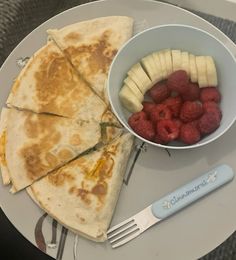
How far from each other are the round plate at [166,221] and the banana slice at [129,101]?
9 cm

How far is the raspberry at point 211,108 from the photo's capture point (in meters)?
0.98

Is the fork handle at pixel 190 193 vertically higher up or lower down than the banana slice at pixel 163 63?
lower down

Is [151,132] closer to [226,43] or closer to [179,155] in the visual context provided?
[179,155]

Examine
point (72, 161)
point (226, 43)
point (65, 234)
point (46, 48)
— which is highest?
point (46, 48)

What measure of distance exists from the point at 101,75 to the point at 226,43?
0.31 m

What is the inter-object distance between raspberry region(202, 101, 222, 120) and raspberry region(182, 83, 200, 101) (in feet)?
0.10

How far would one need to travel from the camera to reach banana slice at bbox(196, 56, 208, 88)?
100 centimetres

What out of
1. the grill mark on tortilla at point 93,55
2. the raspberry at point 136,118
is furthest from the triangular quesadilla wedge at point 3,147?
the raspberry at point 136,118

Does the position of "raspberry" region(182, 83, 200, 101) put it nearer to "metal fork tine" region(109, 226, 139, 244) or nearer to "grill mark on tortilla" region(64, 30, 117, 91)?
"grill mark on tortilla" region(64, 30, 117, 91)

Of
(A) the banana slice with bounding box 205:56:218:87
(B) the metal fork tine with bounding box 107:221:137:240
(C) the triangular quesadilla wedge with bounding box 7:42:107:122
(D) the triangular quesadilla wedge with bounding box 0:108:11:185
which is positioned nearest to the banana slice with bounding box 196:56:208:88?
(A) the banana slice with bounding box 205:56:218:87

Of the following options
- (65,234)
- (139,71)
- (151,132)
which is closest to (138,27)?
(139,71)

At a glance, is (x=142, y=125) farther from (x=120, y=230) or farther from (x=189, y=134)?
(x=120, y=230)

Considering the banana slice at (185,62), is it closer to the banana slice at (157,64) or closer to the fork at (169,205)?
the banana slice at (157,64)

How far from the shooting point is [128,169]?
3.42 feet
